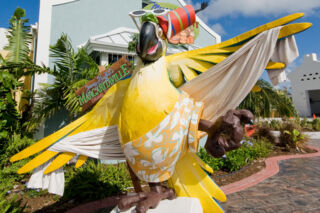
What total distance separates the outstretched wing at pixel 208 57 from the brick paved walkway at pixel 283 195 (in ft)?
7.66

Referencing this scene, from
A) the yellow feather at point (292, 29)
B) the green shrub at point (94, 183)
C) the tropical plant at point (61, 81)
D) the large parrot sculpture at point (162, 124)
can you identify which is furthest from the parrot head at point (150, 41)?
the tropical plant at point (61, 81)

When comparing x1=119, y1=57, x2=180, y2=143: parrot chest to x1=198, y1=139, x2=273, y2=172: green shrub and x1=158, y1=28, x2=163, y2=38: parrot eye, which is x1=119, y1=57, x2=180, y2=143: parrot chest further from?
x1=198, y1=139, x2=273, y2=172: green shrub

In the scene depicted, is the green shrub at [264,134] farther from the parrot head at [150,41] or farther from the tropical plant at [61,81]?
the parrot head at [150,41]

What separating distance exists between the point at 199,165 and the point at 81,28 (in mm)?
6670

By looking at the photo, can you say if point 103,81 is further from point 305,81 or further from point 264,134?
point 305,81

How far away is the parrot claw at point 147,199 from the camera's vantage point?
5.40 ft

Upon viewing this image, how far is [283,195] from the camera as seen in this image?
135 inches

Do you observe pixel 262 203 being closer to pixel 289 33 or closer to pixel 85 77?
pixel 289 33

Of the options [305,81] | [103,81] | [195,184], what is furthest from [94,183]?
[305,81]

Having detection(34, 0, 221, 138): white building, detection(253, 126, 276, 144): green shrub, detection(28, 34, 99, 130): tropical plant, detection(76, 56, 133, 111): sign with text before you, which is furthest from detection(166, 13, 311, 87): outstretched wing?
detection(253, 126, 276, 144): green shrub

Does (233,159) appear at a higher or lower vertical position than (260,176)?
higher

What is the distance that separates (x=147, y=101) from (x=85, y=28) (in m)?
6.46

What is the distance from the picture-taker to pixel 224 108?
1.65 m

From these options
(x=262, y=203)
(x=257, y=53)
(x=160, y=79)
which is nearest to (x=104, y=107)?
(x=160, y=79)
